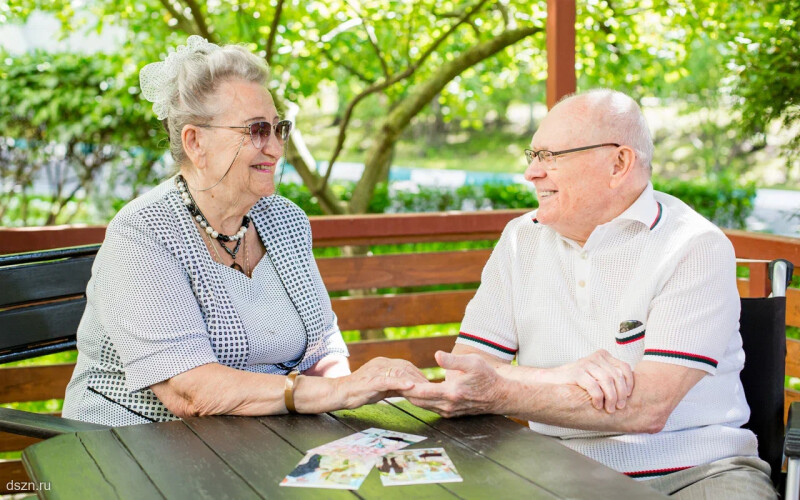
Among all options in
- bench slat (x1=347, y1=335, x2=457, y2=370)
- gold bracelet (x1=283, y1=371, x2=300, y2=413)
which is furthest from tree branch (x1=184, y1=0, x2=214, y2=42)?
gold bracelet (x1=283, y1=371, x2=300, y2=413)

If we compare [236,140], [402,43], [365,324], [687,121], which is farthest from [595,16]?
[687,121]

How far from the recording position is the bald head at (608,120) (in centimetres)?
214

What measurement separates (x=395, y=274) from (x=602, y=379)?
6.14 ft

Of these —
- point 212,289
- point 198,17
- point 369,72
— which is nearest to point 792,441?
point 212,289

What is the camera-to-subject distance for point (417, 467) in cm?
154

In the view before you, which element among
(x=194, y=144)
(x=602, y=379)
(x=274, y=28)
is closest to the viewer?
(x=602, y=379)

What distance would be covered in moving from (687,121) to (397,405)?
55.2 feet

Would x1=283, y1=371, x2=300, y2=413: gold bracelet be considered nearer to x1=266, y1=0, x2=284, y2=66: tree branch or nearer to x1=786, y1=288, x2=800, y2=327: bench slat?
x1=786, y1=288, x2=800, y2=327: bench slat

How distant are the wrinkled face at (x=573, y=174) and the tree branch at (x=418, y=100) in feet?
10.7

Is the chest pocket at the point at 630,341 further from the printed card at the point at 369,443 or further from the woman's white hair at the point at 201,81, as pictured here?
the woman's white hair at the point at 201,81

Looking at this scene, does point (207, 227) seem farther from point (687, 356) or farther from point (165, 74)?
point (687, 356)

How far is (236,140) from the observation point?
2211 millimetres

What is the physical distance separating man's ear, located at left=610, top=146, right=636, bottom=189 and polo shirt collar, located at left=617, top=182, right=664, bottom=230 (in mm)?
66

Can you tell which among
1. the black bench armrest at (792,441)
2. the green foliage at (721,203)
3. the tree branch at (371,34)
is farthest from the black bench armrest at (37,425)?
the green foliage at (721,203)
